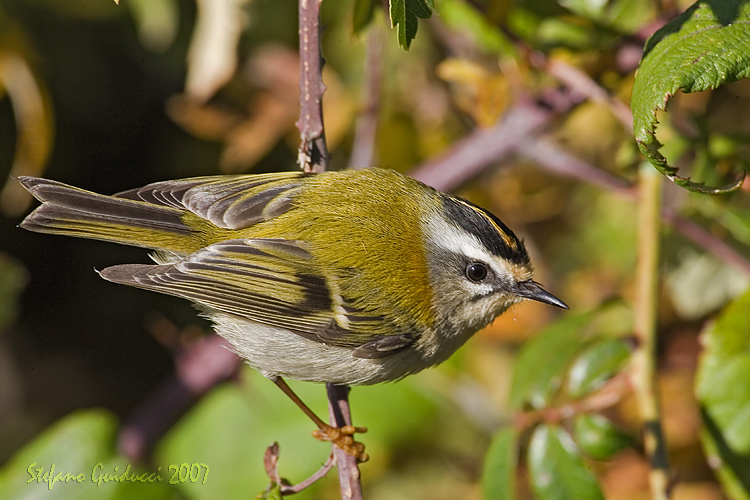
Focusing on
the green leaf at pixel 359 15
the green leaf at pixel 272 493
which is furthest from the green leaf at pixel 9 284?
the green leaf at pixel 359 15

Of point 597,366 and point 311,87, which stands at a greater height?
point 311,87

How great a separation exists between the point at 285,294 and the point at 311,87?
60cm

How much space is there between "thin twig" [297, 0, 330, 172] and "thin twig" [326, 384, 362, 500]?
2.25 feet

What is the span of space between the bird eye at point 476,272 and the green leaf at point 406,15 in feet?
3.29

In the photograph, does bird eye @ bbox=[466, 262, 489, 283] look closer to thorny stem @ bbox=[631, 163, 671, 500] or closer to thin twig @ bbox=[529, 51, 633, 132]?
thorny stem @ bbox=[631, 163, 671, 500]

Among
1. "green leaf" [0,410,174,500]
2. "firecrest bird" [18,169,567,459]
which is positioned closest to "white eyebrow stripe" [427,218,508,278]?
"firecrest bird" [18,169,567,459]

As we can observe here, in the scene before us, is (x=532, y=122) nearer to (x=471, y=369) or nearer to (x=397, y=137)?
(x=397, y=137)

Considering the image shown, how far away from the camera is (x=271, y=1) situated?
3.60m

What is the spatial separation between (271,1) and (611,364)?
7.40 ft

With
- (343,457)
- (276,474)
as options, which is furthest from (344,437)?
(276,474)

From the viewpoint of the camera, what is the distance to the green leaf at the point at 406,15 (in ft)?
4.92

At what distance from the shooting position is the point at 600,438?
2279mm

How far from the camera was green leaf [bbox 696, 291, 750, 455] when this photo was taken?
2.27 meters

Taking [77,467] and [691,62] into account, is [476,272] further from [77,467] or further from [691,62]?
[77,467]
